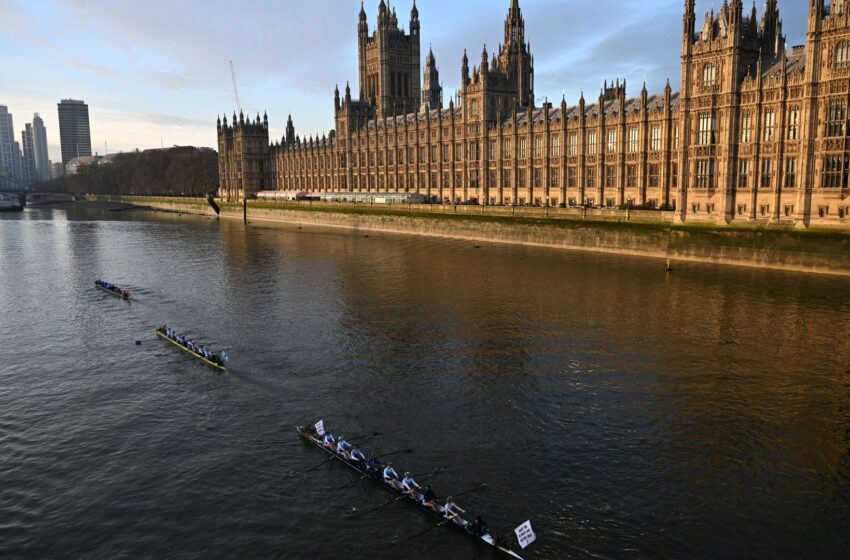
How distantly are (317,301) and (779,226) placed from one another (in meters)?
55.2

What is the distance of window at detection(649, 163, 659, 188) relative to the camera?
330 ft

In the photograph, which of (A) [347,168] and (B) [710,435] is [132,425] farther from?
(A) [347,168]

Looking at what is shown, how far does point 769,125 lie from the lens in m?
76.8

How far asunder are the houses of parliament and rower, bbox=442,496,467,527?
6655 centimetres

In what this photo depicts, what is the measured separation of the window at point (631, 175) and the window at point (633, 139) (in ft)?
9.28

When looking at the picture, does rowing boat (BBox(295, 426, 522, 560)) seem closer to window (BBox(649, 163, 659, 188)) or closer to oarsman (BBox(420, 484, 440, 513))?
oarsman (BBox(420, 484, 440, 513))

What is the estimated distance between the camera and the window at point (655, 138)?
98625mm

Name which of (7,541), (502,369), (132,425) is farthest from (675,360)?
(7,541)

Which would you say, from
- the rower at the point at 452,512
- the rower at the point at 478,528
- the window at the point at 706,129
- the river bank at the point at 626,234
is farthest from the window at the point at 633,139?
the rower at the point at 478,528

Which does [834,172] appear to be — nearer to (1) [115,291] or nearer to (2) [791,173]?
(2) [791,173]

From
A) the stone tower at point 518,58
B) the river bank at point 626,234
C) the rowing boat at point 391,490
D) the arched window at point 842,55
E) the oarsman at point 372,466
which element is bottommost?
the rowing boat at point 391,490

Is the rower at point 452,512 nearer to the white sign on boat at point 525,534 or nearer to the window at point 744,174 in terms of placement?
the white sign on boat at point 525,534

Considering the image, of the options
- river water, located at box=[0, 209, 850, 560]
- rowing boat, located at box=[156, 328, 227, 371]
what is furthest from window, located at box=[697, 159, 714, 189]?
rowing boat, located at box=[156, 328, 227, 371]

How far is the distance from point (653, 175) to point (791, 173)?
27313 mm
